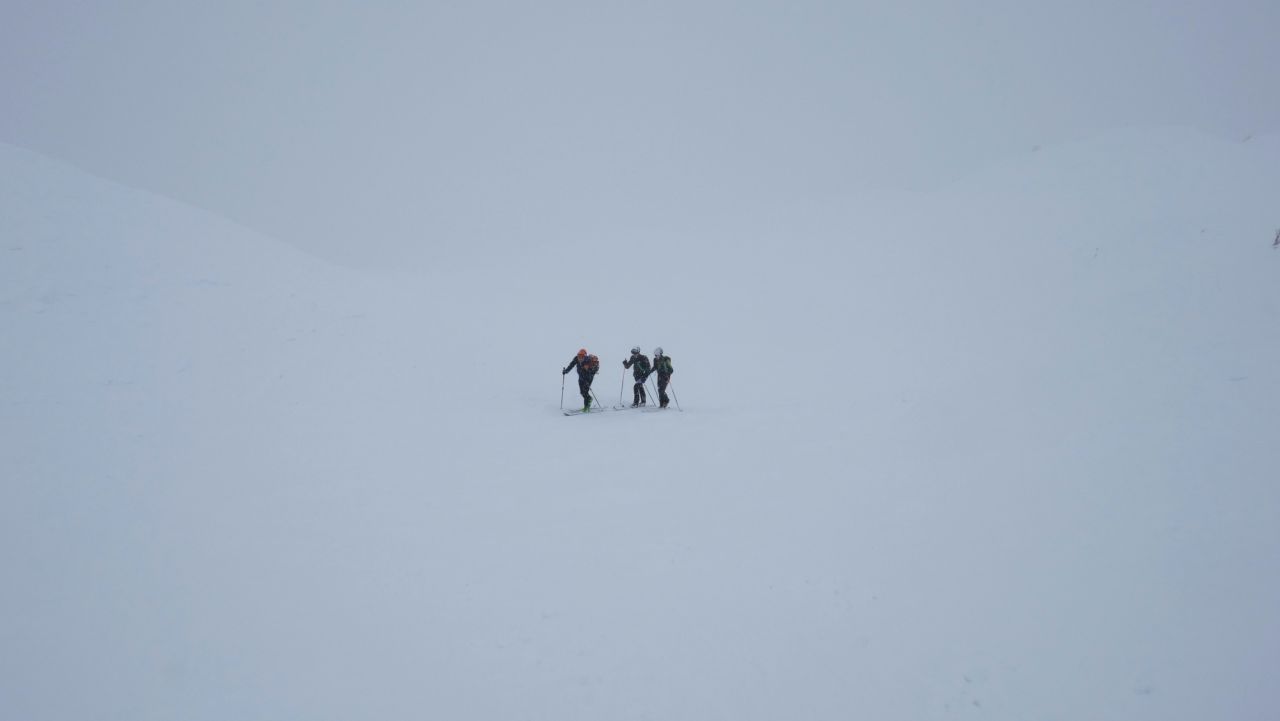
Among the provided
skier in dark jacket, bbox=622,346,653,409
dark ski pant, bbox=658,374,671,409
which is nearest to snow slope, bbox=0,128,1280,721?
dark ski pant, bbox=658,374,671,409

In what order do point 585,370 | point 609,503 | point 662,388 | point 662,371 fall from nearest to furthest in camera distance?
point 609,503
point 585,370
point 662,371
point 662,388

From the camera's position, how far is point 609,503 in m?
9.20

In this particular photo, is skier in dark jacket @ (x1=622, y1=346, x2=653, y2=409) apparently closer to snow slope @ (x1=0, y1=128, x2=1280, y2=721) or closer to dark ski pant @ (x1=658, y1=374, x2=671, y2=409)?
dark ski pant @ (x1=658, y1=374, x2=671, y2=409)

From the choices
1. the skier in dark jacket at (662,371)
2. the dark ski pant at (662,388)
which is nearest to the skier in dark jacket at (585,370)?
the skier in dark jacket at (662,371)

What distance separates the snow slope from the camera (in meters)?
5.79

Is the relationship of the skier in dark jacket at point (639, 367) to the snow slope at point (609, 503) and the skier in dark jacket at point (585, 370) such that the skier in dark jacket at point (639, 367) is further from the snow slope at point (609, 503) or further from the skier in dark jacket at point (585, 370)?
the snow slope at point (609, 503)

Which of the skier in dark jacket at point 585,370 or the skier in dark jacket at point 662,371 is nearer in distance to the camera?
the skier in dark jacket at point 585,370

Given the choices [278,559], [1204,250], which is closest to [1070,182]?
[1204,250]

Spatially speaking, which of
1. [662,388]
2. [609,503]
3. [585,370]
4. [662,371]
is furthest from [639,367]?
[609,503]

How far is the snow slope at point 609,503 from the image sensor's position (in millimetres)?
5793

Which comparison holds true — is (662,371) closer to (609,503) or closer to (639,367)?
(639,367)

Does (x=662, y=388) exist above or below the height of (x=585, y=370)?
below

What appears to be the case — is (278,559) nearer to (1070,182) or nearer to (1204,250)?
(1204,250)

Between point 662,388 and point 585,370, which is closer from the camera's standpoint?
point 585,370
